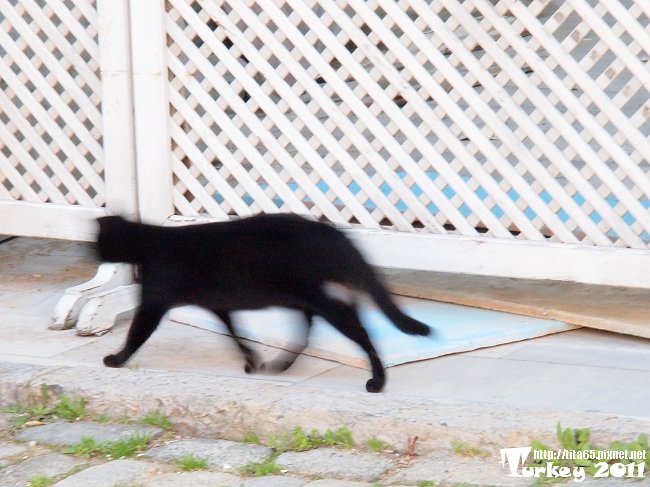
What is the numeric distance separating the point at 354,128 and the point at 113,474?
2.00 meters

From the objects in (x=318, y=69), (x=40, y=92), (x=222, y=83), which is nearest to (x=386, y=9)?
(x=318, y=69)

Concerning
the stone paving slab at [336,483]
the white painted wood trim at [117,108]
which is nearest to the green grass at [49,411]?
the stone paving slab at [336,483]

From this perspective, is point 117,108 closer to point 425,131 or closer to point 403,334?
point 425,131

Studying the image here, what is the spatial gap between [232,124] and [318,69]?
466 mm

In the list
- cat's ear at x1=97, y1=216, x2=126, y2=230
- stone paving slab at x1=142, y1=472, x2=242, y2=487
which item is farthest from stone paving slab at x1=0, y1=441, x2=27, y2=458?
cat's ear at x1=97, y1=216, x2=126, y2=230

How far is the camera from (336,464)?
3240 mm

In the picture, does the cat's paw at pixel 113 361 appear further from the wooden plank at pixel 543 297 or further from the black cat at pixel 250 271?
the wooden plank at pixel 543 297

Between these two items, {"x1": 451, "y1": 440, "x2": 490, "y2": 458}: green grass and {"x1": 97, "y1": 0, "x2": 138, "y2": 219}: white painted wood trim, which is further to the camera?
{"x1": 97, "y1": 0, "x2": 138, "y2": 219}: white painted wood trim

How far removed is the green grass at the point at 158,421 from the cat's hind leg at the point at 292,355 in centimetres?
61

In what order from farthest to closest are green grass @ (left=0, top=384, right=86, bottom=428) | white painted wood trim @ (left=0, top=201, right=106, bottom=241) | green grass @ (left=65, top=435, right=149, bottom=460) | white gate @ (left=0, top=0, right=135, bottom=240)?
1. white painted wood trim @ (left=0, top=201, right=106, bottom=241)
2. white gate @ (left=0, top=0, right=135, bottom=240)
3. green grass @ (left=0, top=384, right=86, bottom=428)
4. green grass @ (left=65, top=435, right=149, bottom=460)

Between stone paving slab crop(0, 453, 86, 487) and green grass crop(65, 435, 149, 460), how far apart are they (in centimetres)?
4

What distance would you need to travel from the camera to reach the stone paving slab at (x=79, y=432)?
11.7ft

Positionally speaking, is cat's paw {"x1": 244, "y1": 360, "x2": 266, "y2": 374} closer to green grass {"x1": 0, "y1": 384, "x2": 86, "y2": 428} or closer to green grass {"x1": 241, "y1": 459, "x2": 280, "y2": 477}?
green grass {"x1": 0, "y1": 384, "x2": 86, "y2": 428}

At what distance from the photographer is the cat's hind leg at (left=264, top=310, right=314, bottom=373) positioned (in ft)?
13.7
